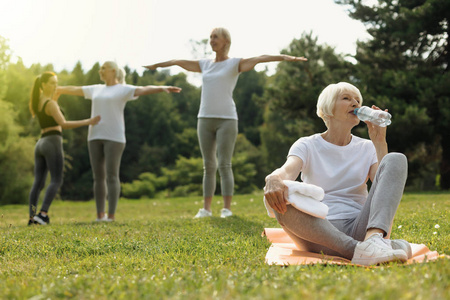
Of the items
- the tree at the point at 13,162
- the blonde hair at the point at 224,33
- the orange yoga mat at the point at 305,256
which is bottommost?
the tree at the point at 13,162

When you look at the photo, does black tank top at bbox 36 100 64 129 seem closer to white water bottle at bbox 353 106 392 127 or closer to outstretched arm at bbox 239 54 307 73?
outstretched arm at bbox 239 54 307 73

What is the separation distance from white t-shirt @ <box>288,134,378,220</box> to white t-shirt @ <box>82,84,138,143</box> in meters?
3.88

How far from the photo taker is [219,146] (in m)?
6.47

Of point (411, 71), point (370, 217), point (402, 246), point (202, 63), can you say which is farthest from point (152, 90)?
point (411, 71)

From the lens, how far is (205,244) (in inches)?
154

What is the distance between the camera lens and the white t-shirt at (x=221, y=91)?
6.51 m

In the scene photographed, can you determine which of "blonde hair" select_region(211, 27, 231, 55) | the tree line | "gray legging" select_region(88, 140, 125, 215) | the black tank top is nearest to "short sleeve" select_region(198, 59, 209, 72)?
"blonde hair" select_region(211, 27, 231, 55)

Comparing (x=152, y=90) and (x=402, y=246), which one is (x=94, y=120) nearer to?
(x=152, y=90)

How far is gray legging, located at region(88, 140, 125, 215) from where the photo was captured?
667 centimetres

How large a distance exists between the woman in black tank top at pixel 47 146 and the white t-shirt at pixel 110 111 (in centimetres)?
13

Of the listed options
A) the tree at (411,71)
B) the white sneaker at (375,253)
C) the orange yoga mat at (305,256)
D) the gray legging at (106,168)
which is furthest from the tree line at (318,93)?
the white sneaker at (375,253)

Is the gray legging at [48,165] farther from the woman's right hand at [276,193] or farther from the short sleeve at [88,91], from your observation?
the woman's right hand at [276,193]

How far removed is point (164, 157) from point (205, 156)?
30593 millimetres

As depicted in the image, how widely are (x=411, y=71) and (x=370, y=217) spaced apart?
47.9 feet
